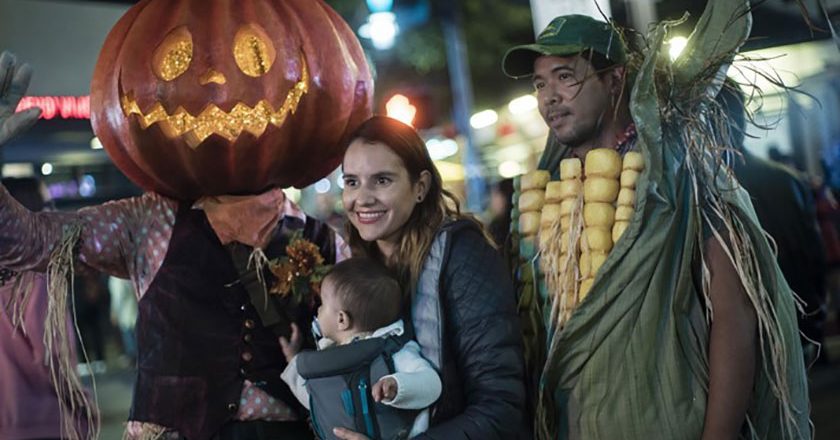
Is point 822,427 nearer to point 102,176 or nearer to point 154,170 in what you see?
point 154,170

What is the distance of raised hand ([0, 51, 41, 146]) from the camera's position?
8.56 ft

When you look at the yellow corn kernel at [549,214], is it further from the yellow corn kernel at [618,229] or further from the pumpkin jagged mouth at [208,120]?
the pumpkin jagged mouth at [208,120]

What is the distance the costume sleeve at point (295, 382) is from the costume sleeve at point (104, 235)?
55 centimetres

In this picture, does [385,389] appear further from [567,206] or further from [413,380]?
[567,206]

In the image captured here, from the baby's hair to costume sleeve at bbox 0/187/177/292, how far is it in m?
0.77

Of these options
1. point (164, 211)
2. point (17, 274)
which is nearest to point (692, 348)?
point (164, 211)

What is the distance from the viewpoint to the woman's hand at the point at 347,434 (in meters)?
2.40

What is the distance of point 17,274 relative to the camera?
3051 millimetres

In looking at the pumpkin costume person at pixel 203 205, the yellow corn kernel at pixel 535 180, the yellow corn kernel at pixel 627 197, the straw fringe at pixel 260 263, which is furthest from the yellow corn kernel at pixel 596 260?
the straw fringe at pixel 260 263

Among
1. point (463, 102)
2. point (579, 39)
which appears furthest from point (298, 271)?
point (463, 102)

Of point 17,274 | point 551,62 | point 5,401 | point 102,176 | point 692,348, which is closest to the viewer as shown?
point 692,348

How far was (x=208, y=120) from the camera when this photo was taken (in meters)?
2.96

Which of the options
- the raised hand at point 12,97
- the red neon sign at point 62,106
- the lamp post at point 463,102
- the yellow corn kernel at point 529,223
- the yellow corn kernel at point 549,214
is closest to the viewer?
the raised hand at point 12,97

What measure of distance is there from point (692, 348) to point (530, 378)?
50cm
